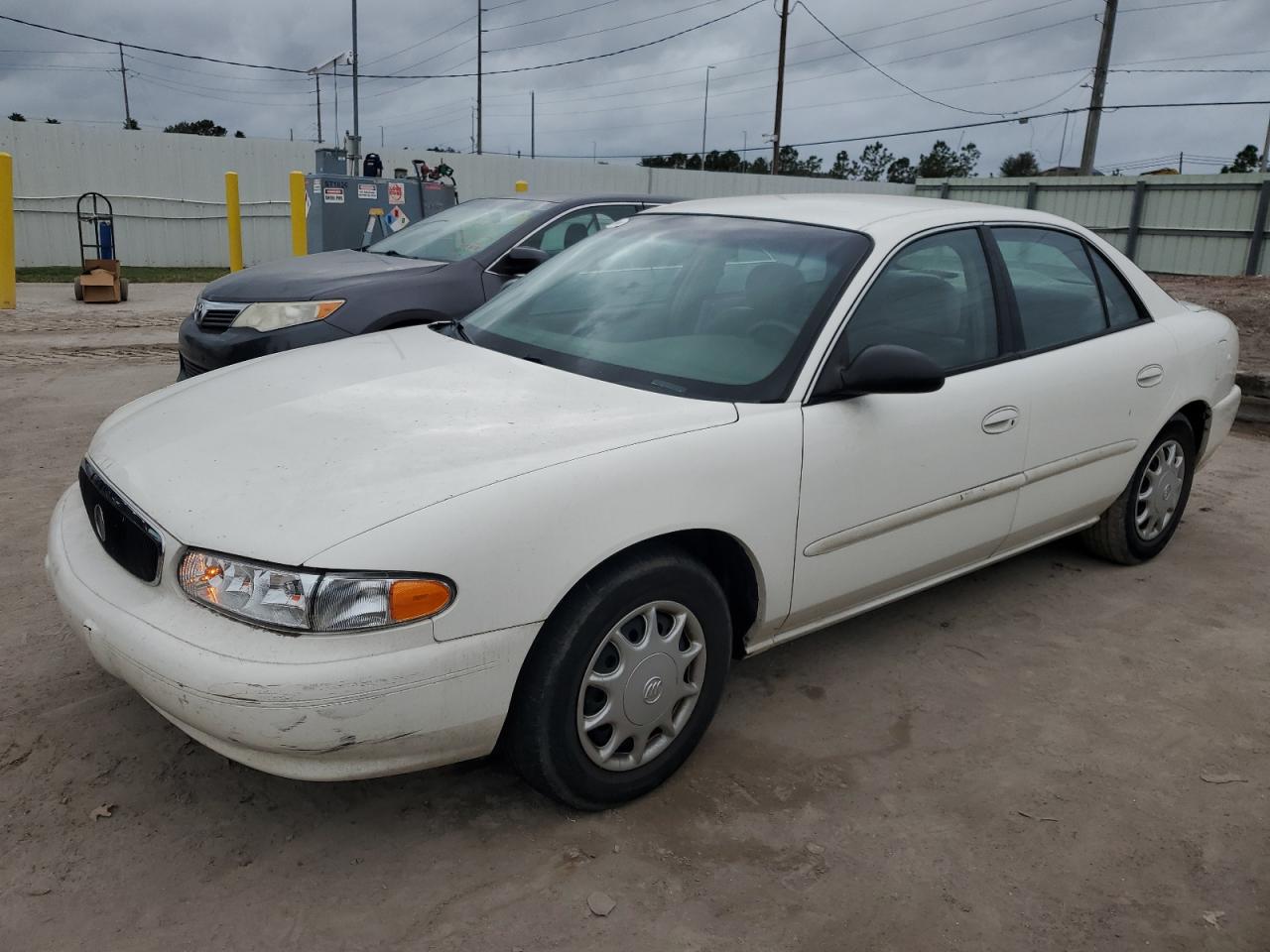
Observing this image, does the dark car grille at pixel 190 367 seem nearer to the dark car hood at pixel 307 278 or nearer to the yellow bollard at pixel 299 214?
the dark car hood at pixel 307 278

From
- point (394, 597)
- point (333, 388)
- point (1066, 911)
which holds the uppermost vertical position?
point (333, 388)

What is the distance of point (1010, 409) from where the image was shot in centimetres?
350

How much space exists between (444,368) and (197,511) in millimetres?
986

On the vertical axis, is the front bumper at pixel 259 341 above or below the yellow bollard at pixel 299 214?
below

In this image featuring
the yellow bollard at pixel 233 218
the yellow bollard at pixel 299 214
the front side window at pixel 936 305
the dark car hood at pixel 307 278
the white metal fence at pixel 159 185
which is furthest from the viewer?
the white metal fence at pixel 159 185

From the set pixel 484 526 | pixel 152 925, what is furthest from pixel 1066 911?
pixel 152 925

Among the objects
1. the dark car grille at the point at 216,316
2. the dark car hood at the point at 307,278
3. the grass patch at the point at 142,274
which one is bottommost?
the grass patch at the point at 142,274

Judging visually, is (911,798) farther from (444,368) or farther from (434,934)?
(444,368)

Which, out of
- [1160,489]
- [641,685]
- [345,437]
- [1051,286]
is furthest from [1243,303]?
[345,437]

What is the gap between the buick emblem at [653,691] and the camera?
2678mm

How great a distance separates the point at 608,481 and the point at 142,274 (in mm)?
17780

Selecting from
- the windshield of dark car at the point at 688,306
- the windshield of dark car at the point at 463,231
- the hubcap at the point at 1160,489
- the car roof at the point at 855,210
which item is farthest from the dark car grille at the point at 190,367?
the hubcap at the point at 1160,489

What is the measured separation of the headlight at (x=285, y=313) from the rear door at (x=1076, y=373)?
3.73 metres

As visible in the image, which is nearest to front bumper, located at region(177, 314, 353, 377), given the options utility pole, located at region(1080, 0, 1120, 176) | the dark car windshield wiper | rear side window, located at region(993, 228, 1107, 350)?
the dark car windshield wiper
